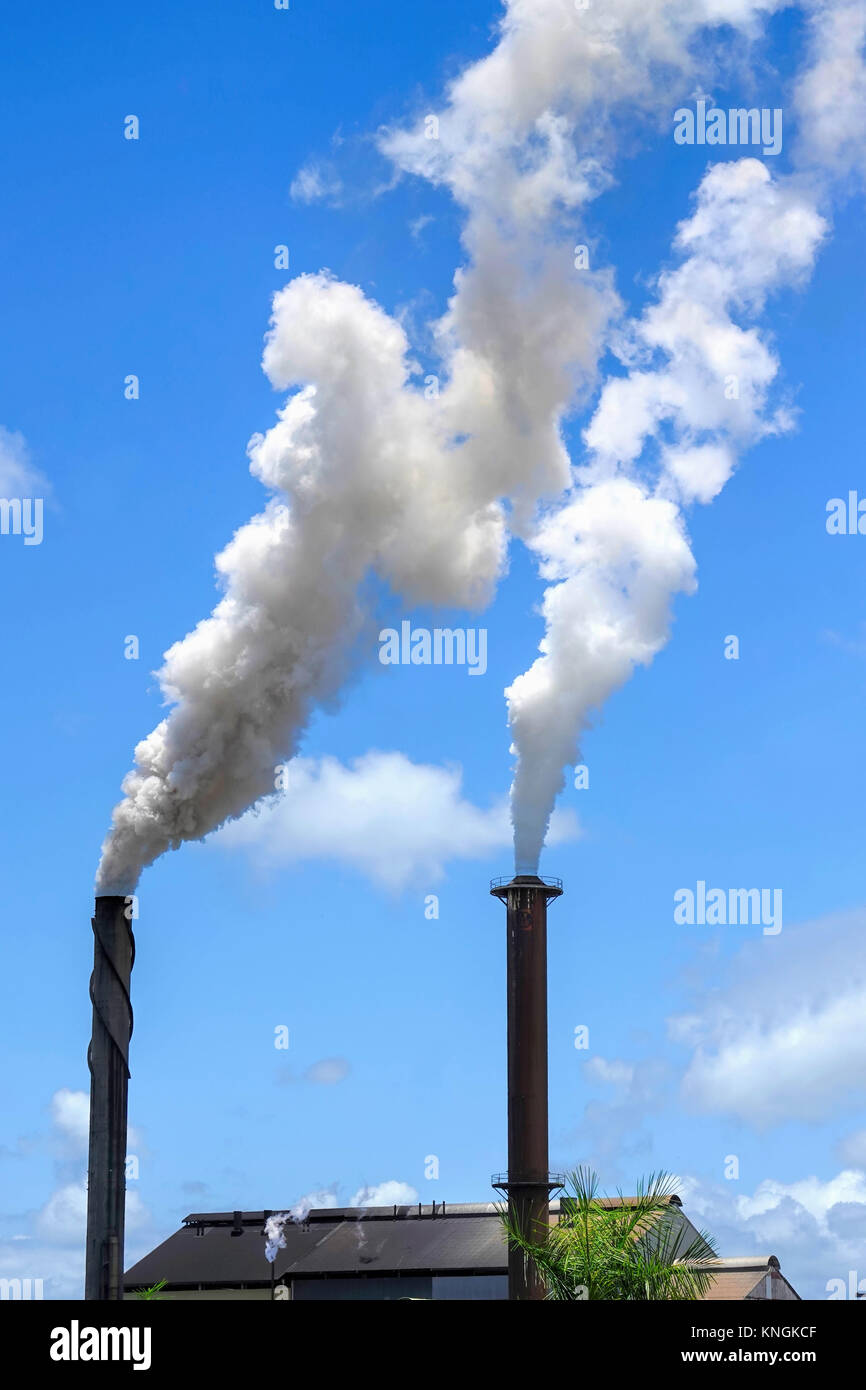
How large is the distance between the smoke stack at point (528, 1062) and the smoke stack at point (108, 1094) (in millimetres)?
12345

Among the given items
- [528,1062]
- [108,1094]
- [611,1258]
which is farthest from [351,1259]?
[611,1258]

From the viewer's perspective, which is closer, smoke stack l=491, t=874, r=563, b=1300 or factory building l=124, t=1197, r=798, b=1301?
smoke stack l=491, t=874, r=563, b=1300

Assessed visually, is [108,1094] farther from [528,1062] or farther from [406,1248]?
[406,1248]

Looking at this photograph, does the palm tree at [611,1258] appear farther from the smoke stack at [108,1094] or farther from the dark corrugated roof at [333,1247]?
the dark corrugated roof at [333,1247]

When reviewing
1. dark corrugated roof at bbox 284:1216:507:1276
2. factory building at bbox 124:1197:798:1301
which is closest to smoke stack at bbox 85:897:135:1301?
factory building at bbox 124:1197:798:1301

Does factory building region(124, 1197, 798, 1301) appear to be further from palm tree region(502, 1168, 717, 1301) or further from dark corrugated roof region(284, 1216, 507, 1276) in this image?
palm tree region(502, 1168, 717, 1301)

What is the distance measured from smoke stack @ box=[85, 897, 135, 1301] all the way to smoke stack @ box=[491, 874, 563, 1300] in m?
12.3

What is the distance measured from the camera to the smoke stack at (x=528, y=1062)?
153 feet

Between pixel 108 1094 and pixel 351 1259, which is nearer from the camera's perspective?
pixel 108 1094

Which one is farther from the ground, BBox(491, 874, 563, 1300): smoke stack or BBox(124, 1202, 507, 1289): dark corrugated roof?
BBox(491, 874, 563, 1300): smoke stack

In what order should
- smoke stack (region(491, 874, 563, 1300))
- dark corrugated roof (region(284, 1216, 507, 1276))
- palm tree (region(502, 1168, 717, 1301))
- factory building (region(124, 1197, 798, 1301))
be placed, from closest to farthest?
palm tree (region(502, 1168, 717, 1301)), smoke stack (region(491, 874, 563, 1300)), factory building (region(124, 1197, 798, 1301)), dark corrugated roof (region(284, 1216, 507, 1276))

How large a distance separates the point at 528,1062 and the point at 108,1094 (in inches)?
525

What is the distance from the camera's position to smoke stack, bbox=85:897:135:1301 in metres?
38.1

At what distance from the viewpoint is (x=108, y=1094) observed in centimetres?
3909
